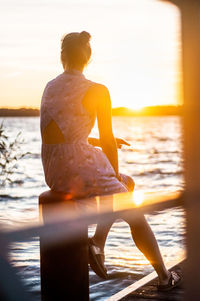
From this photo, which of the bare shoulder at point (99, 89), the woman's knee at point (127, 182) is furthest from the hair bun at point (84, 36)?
the woman's knee at point (127, 182)

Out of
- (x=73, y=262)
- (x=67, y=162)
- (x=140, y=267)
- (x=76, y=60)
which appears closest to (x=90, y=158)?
(x=67, y=162)

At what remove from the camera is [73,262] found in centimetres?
231

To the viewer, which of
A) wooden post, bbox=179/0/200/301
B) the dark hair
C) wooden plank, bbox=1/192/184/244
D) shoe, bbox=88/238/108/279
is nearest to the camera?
wooden plank, bbox=1/192/184/244

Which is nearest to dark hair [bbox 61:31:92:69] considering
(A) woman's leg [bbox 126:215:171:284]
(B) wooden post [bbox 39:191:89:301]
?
(A) woman's leg [bbox 126:215:171:284]

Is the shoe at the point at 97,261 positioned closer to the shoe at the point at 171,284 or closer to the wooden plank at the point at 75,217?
the shoe at the point at 171,284

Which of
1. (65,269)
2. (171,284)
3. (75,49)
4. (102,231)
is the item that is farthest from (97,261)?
(75,49)

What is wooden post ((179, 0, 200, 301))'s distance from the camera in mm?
1454

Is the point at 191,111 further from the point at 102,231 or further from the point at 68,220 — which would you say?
the point at 102,231

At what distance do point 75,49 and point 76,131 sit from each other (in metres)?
0.49

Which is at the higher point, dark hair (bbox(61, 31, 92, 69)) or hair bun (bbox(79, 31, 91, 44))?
hair bun (bbox(79, 31, 91, 44))

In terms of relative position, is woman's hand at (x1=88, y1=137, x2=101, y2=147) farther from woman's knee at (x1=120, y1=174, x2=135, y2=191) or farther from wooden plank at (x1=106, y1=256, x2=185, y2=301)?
wooden plank at (x1=106, y1=256, x2=185, y2=301)

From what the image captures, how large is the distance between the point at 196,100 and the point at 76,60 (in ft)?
5.72

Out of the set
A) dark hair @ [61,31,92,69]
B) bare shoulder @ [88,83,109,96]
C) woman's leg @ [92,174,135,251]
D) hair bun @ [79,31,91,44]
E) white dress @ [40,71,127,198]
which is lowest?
woman's leg @ [92,174,135,251]

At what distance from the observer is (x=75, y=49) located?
3086 millimetres
